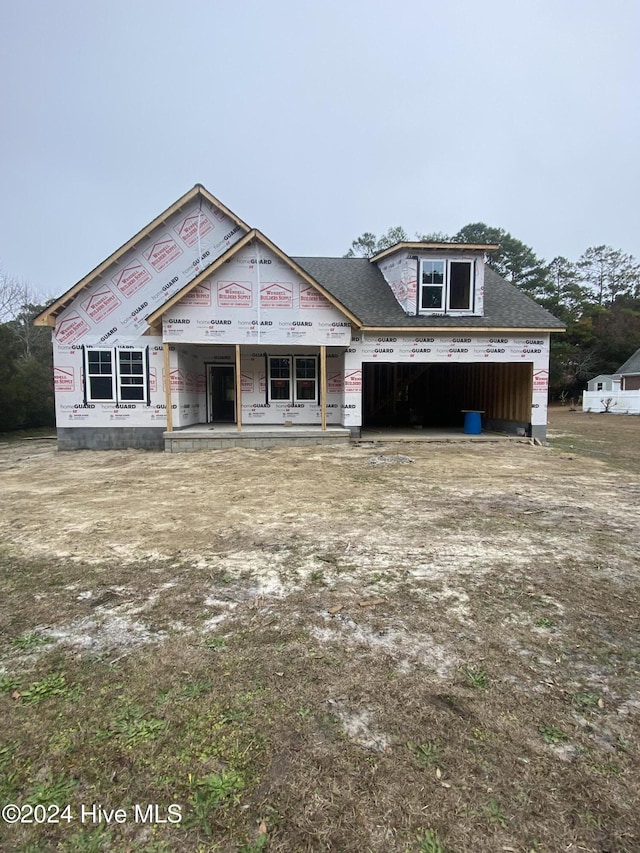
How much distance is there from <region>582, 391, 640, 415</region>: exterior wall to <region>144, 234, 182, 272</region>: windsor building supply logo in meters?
27.9

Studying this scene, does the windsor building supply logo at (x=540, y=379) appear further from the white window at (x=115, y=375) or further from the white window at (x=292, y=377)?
the white window at (x=115, y=375)

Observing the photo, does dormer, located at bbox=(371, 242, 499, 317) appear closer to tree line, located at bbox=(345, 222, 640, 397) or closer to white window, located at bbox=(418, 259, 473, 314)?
white window, located at bbox=(418, 259, 473, 314)

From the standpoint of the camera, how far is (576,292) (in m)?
43.4

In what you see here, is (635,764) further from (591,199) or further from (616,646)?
(591,199)

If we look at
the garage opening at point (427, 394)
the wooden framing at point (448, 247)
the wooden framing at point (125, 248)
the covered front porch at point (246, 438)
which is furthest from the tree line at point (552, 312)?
the wooden framing at point (448, 247)

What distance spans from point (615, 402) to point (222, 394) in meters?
26.1

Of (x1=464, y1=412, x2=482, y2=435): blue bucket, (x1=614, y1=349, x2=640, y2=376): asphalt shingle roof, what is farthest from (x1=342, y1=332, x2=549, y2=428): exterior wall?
(x1=614, y1=349, x2=640, y2=376): asphalt shingle roof

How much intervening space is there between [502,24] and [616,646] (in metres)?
21.3

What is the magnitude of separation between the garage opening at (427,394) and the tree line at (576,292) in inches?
630

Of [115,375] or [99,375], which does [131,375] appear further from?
[99,375]

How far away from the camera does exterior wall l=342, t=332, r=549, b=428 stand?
44.1ft

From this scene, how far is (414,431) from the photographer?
51.0 feet

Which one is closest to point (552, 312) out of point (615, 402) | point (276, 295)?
point (615, 402)

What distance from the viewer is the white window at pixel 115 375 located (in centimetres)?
1299
